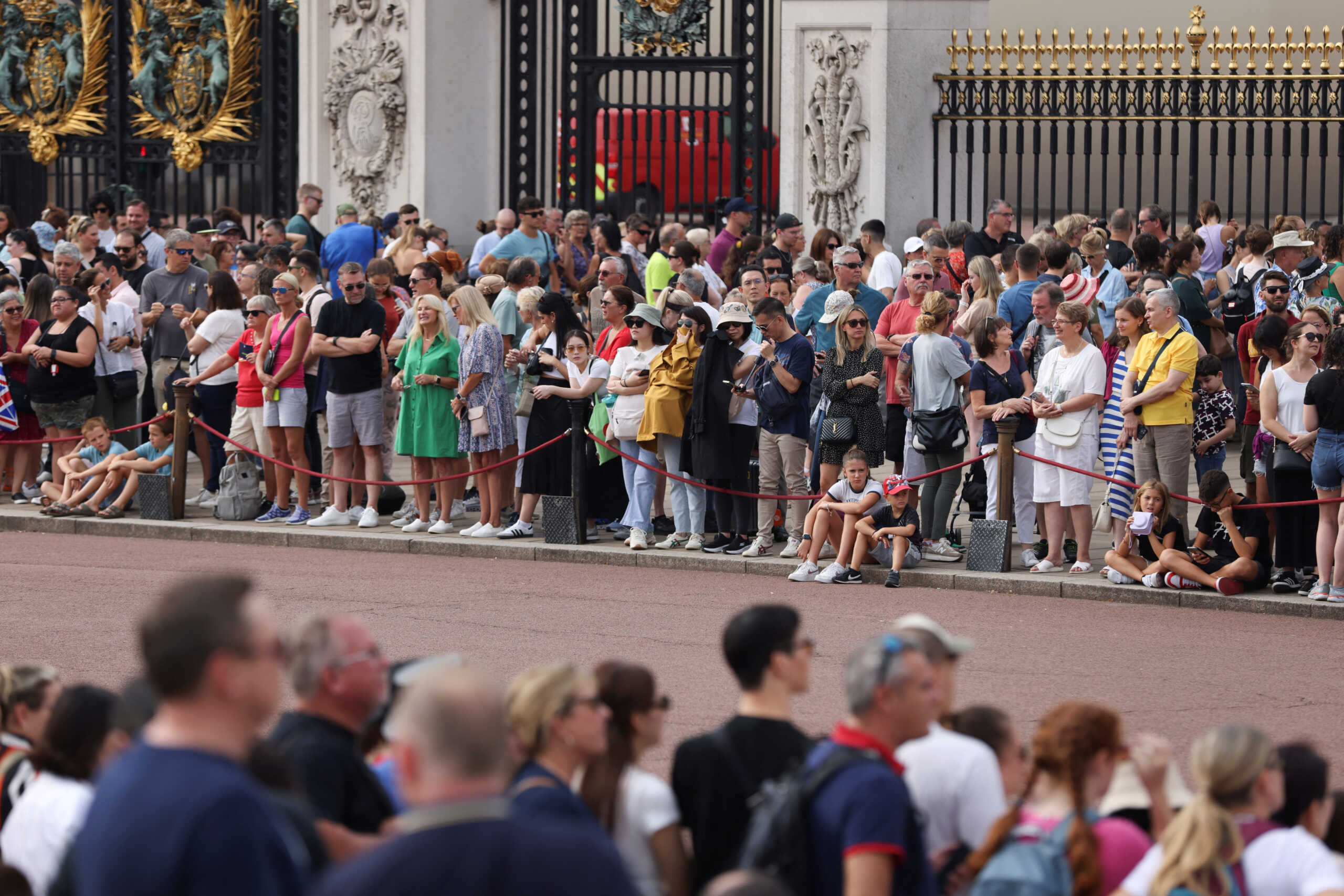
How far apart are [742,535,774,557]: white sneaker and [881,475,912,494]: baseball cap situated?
1.06 m

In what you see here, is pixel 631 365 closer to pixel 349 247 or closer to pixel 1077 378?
pixel 1077 378

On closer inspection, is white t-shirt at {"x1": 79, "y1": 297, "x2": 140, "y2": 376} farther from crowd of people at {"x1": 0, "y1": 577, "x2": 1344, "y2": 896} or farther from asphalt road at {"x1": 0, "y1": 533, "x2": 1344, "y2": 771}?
crowd of people at {"x1": 0, "y1": 577, "x2": 1344, "y2": 896}

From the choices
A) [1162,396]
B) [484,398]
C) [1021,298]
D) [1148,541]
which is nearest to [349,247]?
[484,398]

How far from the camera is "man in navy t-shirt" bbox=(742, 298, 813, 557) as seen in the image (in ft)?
40.8

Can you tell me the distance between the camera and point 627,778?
15.4ft

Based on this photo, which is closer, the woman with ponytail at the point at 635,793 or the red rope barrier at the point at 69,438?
the woman with ponytail at the point at 635,793

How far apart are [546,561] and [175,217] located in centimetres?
1110

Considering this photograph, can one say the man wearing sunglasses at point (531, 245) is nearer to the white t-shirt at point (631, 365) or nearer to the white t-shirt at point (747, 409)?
the white t-shirt at point (631, 365)

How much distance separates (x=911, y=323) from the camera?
13.1m

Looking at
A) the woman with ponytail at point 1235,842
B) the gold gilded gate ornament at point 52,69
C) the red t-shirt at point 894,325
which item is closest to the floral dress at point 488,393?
the red t-shirt at point 894,325

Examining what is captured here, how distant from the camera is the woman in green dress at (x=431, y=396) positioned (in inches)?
529

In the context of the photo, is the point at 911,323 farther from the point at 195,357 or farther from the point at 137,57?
the point at 137,57

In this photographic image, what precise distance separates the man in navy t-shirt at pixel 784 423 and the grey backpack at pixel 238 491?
4.15 m

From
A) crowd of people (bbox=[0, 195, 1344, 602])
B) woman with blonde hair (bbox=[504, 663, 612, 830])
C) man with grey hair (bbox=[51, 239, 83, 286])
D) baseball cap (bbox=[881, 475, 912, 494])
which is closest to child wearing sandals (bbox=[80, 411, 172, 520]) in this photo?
crowd of people (bbox=[0, 195, 1344, 602])
